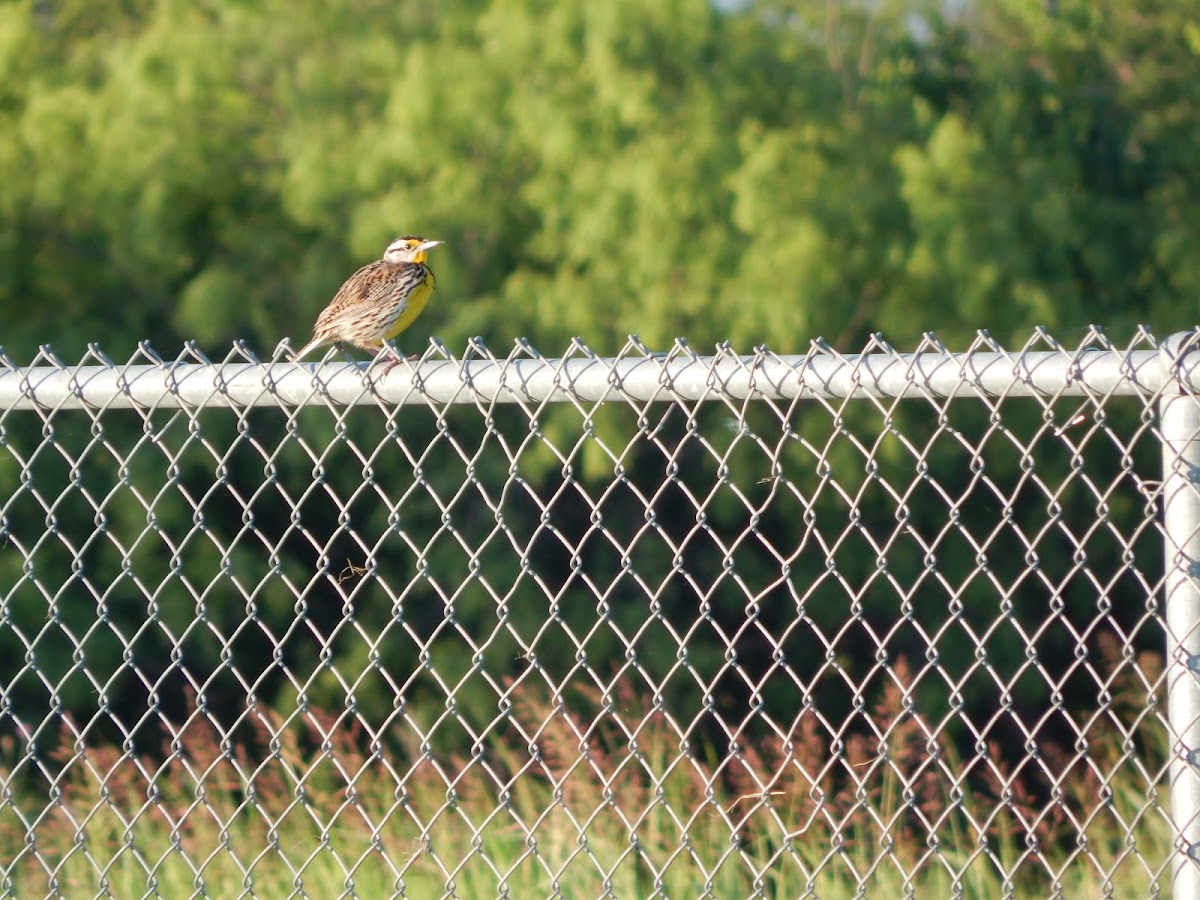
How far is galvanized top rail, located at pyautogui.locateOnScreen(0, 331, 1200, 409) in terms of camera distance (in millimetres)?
2229

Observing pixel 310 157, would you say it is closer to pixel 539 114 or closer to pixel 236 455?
pixel 539 114

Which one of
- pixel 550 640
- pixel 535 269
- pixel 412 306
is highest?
pixel 412 306

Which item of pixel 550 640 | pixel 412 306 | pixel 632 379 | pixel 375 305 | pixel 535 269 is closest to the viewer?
pixel 632 379

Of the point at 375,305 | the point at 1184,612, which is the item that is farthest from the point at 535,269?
the point at 1184,612

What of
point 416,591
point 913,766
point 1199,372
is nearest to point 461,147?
point 416,591

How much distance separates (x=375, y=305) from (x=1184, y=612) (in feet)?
12.2

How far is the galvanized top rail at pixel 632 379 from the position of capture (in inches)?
87.7

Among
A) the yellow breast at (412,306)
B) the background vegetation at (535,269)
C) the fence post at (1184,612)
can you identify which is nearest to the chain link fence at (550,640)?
the background vegetation at (535,269)

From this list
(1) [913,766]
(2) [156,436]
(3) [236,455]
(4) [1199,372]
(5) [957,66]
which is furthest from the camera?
(5) [957,66]

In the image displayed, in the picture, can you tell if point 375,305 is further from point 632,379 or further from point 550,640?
point 550,640

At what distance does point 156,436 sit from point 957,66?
38.8 feet

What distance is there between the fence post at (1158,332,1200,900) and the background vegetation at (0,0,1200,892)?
7818 mm

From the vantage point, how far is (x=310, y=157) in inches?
443

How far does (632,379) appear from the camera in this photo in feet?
8.07
